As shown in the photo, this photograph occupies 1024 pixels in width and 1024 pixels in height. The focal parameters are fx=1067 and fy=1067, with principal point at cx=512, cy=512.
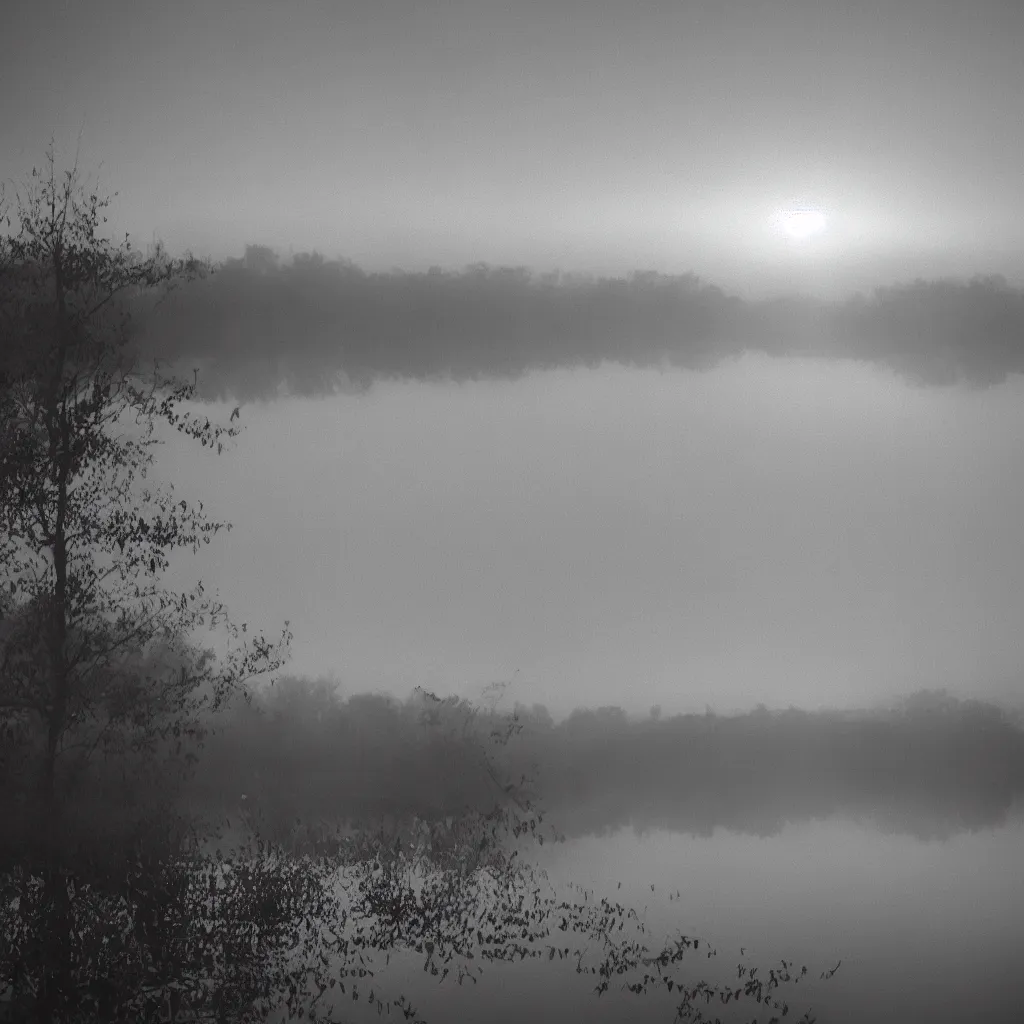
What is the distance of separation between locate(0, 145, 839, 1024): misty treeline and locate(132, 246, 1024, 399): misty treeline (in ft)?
1.77

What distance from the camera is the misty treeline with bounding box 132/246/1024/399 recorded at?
20.8 ft

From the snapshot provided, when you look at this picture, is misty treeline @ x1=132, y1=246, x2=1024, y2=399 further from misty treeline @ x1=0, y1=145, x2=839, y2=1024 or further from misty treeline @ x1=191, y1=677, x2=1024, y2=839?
misty treeline @ x1=191, y1=677, x2=1024, y2=839

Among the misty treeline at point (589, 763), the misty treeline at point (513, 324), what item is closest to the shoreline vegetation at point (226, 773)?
the misty treeline at point (589, 763)

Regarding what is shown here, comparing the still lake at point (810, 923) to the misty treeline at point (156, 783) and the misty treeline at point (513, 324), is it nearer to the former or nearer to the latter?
the misty treeline at point (156, 783)

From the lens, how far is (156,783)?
19.4ft

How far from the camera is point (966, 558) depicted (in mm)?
6562

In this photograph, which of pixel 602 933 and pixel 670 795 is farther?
pixel 670 795

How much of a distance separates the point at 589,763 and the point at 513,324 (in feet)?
8.79

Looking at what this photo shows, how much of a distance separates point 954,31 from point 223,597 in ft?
18.2

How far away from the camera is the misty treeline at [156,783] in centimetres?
536

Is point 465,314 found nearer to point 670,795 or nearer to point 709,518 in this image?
point 709,518

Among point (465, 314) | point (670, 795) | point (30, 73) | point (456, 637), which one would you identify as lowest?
point (670, 795)

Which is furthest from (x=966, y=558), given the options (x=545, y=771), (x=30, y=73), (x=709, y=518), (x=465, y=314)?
(x=30, y=73)

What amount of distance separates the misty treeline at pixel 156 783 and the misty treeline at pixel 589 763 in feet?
0.11
